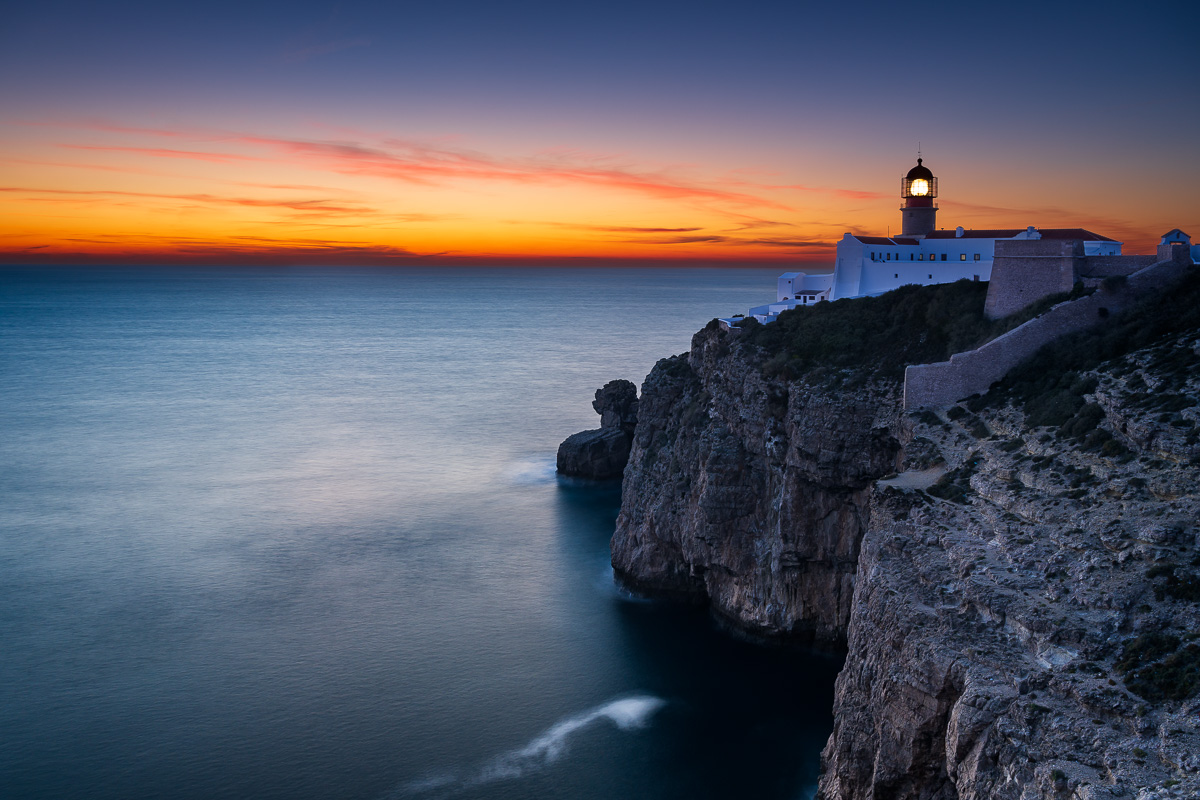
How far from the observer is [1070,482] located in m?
23.7

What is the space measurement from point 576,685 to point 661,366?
20.7m

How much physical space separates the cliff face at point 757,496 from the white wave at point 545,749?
265 inches

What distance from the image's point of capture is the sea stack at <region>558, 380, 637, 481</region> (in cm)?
6100

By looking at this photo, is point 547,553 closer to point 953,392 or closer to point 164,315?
point 953,392

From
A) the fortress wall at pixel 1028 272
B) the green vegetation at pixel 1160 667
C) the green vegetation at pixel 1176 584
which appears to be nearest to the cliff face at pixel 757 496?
the fortress wall at pixel 1028 272

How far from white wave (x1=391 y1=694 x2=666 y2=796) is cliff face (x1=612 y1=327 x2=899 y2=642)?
673 cm

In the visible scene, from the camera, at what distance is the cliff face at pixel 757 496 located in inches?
1359

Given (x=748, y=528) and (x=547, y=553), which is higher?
(x=748, y=528)

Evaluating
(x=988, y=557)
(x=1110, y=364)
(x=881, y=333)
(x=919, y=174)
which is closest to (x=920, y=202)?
(x=919, y=174)

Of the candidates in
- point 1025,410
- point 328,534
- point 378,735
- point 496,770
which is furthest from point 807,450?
point 328,534

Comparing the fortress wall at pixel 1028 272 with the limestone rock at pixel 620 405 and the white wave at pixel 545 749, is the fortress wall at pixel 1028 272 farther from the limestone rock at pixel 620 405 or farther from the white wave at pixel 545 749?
the limestone rock at pixel 620 405

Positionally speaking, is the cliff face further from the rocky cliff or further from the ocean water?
the ocean water

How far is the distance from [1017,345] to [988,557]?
13.1 m

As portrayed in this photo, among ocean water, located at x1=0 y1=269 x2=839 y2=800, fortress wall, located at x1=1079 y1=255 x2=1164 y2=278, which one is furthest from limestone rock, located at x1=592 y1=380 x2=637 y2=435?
fortress wall, located at x1=1079 y1=255 x2=1164 y2=278
